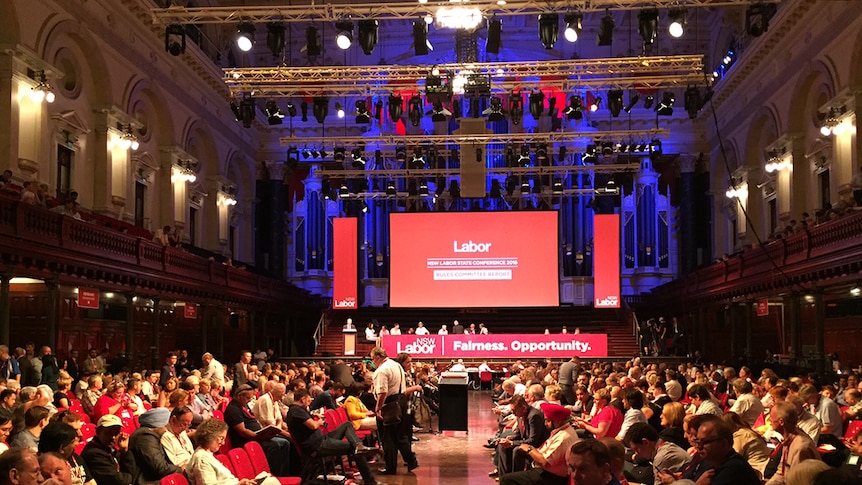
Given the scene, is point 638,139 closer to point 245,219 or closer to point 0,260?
point 245,219

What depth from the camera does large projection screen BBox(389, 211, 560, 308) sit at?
27844mm

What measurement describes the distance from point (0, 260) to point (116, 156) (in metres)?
8.48

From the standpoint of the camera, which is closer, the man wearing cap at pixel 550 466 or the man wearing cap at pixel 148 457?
the man wearing cap at pixel 148 457

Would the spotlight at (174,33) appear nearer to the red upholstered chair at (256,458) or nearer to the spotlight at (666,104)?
the red upholstered chair at (256,458)

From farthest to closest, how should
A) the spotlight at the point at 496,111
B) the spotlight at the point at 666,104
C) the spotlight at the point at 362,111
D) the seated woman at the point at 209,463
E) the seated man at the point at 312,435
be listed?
the spotlight at the point at 666,104
the spotlight at the point at 362,111
the spotlight at the point at 496,111
the seated man at the point at 312,435
the seated woman at the point at 209,463

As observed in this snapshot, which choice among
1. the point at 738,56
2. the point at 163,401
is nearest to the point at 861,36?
the point at 738,56

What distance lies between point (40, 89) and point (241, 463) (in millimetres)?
13651

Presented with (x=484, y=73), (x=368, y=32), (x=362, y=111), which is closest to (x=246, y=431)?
(x=368, y=32)

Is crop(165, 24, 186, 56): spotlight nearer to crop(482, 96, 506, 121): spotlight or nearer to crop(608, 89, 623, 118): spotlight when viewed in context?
crop(482, 96, 506, 121): spotlight

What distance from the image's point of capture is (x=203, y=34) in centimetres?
2784

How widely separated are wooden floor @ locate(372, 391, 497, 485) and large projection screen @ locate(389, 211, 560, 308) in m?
10.1

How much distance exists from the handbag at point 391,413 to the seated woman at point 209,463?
448cm

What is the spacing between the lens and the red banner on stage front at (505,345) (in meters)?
25.5

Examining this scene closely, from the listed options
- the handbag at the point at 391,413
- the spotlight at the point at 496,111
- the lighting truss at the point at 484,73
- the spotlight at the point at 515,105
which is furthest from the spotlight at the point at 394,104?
the handbag at the point at 391,413
